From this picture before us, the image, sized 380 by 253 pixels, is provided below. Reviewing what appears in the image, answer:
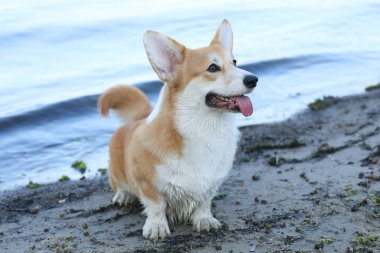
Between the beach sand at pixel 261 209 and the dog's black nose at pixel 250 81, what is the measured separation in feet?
3.65

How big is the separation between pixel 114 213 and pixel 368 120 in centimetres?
366

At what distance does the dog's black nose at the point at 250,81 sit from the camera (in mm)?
4320

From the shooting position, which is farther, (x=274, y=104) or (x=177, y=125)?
(x=274, y=104)

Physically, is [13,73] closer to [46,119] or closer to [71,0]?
[46,119]

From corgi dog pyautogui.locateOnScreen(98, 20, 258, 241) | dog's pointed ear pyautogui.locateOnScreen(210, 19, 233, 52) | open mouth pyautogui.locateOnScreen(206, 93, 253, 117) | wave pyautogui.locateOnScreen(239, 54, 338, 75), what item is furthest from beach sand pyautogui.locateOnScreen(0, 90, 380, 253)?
wave pyautogui.locateOnScreen(239, 54, 338, 75)

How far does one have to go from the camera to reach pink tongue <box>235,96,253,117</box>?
4.38 m

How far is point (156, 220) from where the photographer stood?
15.5 feet

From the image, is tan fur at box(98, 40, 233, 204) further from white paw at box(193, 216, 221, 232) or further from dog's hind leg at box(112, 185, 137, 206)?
white paw at box(193, 216, 221, 232)

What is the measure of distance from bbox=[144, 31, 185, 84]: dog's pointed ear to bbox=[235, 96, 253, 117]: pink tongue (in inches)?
20.6

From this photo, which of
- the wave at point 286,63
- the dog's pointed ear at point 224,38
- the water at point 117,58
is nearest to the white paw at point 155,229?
the dog's pointed ear at point 224,38

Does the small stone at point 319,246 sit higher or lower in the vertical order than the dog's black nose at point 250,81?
lower

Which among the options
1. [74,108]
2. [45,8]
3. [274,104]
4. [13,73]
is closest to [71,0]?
[45,8]

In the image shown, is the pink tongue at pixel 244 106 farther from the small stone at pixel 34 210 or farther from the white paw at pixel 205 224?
the small stone at pixel 34 210

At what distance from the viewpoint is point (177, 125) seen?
447 centimetres
